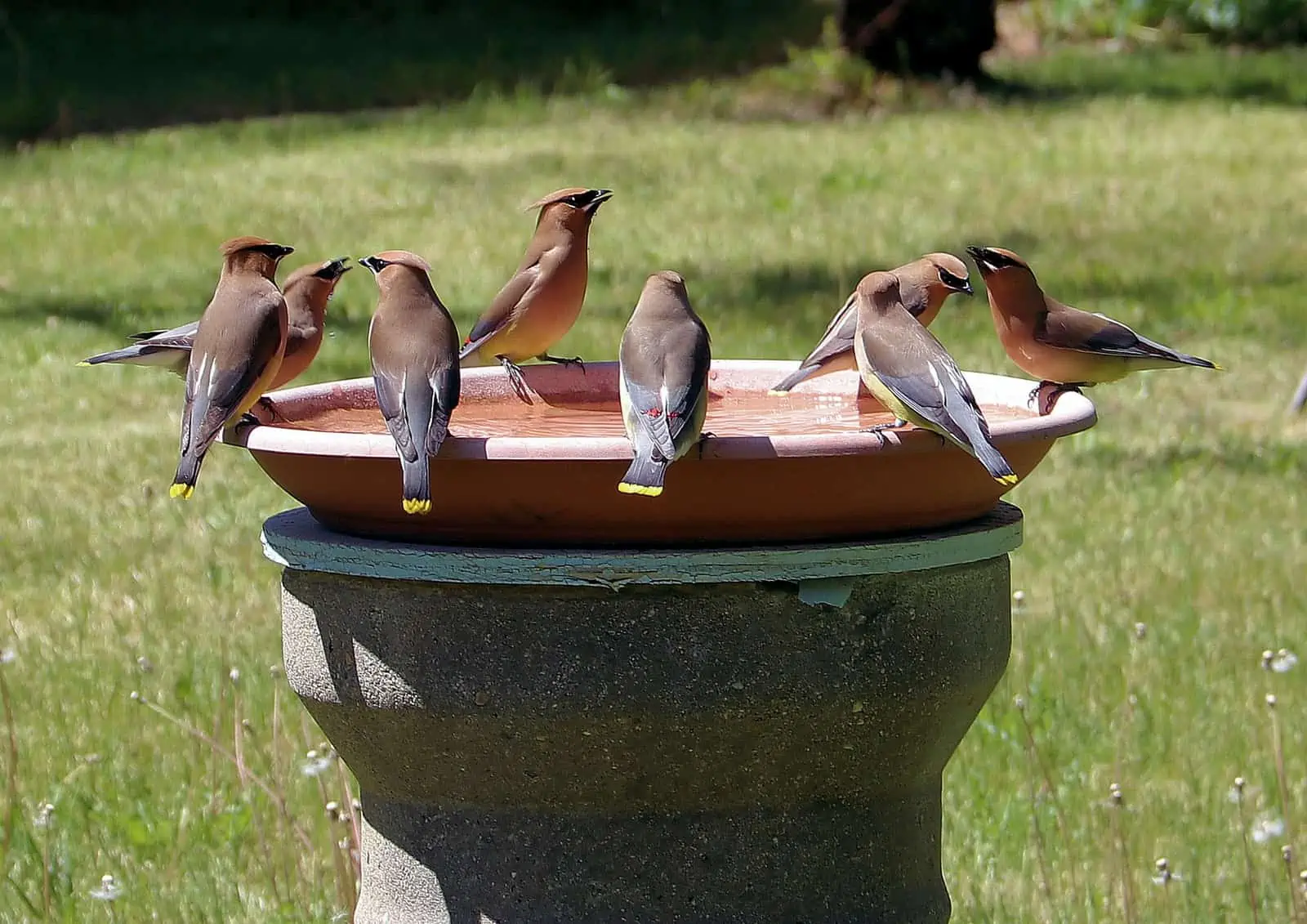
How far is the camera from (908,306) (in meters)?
3.56

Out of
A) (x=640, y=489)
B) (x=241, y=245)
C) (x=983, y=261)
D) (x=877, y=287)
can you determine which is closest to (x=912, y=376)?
(x=877, y=287)

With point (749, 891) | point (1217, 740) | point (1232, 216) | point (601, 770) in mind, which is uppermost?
point (601, 770)

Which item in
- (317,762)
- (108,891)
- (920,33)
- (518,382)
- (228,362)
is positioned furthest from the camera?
(920,33)

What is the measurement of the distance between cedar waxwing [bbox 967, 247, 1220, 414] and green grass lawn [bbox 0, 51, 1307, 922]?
3.10ft

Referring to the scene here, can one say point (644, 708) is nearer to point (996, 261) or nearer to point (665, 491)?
point (665, 491)

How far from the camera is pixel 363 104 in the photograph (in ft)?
57.8

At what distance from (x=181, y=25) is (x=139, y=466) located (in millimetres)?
13819

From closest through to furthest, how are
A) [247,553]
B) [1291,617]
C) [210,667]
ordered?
1. [210,667]
2. [1291,617]
3. [247,553]

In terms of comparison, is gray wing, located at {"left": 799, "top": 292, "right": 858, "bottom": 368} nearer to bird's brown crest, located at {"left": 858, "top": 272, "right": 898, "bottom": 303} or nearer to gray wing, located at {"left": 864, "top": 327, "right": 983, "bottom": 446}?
bird's brown crest, located at {"left": 858, "top": 272, "right": 898, "bottom": 303}

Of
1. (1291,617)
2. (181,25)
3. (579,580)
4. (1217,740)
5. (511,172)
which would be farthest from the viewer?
(181,25)

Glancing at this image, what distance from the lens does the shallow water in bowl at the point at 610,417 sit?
329cm

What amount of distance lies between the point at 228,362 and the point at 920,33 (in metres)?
14.0

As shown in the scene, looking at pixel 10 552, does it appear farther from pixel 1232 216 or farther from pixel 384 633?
pixel 1232 216

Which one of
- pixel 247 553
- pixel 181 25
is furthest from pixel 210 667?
pixel 181 25
